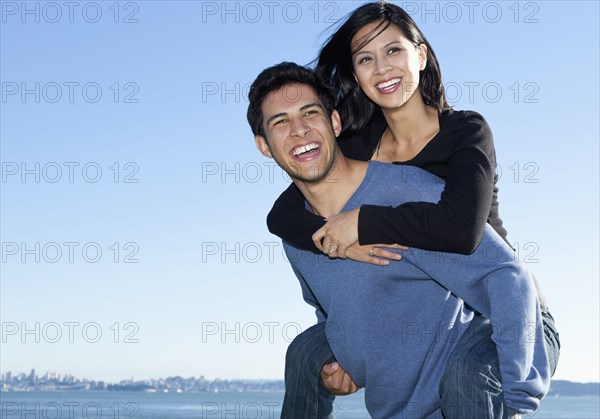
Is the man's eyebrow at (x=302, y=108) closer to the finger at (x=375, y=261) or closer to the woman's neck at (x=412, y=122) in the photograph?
the woman's neck at (x=412, y=122)

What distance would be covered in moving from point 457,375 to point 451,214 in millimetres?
708

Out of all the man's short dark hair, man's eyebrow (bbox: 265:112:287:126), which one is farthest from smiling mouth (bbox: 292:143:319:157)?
the man's short dark hair

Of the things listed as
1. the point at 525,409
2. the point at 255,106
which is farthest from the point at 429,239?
the point at 255,106

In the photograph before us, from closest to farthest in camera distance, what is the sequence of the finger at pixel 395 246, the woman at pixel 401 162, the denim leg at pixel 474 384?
the denim leg at pixel 474 384
the woman at pixel 401 162
the finger at pixel 395 246

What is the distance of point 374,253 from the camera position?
3932 millimetres

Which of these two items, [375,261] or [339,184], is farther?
[339,184]

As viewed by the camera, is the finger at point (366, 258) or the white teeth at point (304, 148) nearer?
the finger at point (366, 258)

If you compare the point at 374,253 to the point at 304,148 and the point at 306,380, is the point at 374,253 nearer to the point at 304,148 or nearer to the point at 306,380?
the point at 304,148

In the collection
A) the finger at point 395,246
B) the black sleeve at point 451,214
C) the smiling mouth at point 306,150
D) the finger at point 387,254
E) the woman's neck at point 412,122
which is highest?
the woman's neck at point 412,122

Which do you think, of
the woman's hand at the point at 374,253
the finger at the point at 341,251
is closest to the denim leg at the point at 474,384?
the woman's hand at the point at 374,253

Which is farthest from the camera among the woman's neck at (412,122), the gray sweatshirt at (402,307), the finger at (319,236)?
the woman's neck at (412,122)

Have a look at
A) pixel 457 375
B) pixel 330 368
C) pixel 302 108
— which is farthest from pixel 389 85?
pixel 457 375

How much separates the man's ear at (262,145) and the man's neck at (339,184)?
41 cm

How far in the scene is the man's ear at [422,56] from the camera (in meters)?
4.74
